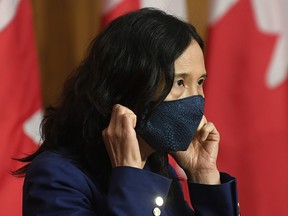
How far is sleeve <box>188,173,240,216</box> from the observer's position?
4.46 feet

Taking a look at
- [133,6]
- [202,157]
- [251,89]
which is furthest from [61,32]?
[202,157]

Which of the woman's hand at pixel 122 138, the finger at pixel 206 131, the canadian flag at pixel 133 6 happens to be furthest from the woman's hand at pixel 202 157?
the canadian flag at pixel 133 6

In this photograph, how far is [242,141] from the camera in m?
2.04

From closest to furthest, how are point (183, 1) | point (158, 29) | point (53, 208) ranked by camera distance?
point (53, 208), point (158, 29), point (183, 1)

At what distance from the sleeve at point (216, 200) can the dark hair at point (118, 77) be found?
24 centimetres

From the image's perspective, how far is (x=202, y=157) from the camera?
146 cm

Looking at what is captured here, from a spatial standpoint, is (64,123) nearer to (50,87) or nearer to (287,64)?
(50,87)

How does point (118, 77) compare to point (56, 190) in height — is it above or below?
above

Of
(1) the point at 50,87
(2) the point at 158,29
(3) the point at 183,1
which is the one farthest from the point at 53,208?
(3) the point at 183,1

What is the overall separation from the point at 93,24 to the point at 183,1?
0.97ft

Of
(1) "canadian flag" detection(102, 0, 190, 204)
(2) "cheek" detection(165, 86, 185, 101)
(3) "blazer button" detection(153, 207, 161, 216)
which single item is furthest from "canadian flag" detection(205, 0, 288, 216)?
(3) "blazer button" detection(153, 207, 161, 216)

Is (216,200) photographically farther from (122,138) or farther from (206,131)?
(122,138)

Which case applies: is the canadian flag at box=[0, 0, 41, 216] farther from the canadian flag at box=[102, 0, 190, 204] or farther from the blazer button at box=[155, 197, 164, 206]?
the blazer button at box=[155, 197, 164, 206]

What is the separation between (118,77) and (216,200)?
36 cm
